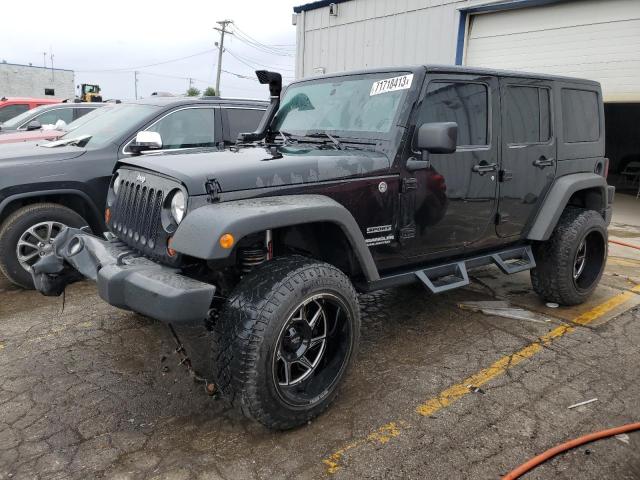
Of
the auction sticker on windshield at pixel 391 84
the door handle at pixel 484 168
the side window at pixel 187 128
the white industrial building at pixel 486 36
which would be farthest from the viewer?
the white industrial building at pixel 486 36

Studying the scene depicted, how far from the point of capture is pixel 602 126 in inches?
195

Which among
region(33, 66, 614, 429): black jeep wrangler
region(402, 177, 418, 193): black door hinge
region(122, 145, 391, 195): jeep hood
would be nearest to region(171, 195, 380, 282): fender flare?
region(33, 66, 614, 429): black jeep wrangler

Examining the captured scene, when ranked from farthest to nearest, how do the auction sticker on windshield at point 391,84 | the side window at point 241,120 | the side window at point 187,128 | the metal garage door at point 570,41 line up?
the metal garage door at point 570,41 → the side window at point 241,120 → the side window at point 187,128 → the auction sticker on windshield at point 391,84

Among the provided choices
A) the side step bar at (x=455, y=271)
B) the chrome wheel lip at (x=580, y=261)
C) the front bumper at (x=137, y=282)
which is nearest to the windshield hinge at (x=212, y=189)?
the front bumper at (x=137, y=282)

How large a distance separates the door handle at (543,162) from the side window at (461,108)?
631mm

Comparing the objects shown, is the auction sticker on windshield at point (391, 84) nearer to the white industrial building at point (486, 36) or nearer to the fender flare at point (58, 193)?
the fender flare at point (58, 193)

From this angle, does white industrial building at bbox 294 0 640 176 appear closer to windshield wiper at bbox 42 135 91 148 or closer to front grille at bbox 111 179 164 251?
windshield wiper at bbox 42 135 91 148

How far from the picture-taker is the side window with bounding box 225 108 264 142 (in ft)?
18.8

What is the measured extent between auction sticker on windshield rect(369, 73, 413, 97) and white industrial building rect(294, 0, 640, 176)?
7.51 metres

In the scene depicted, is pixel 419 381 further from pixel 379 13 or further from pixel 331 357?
pixel 379 13

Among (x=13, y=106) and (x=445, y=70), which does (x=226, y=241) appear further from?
(x=13, y=106)

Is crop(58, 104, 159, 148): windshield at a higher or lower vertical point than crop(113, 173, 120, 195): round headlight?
higher

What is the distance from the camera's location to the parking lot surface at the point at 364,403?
2467mm

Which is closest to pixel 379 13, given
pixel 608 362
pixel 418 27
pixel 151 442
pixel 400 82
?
pixel 418 27
